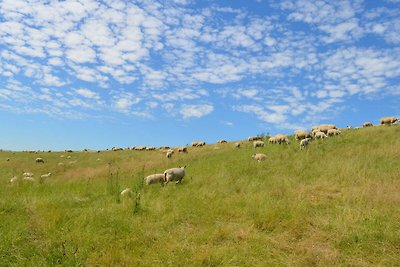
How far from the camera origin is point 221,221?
10.4m

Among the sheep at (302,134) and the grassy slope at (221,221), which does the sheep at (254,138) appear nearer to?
the sheep at (302,134)

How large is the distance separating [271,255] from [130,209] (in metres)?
4.91

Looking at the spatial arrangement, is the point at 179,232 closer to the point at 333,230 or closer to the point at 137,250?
the point at 137,250

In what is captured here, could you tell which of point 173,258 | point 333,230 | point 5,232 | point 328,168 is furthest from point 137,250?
point 328,168

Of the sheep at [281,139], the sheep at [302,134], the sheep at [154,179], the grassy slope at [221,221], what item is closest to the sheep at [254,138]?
the sheep at [281,139]

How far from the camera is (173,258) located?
26.6 ft

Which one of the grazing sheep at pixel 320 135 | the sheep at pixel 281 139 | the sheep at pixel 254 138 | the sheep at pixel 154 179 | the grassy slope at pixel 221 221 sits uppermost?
the sheep at pixel 254 138

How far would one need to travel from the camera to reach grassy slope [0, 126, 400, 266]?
26.9 feet

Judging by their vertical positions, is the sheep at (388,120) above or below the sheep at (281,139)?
above

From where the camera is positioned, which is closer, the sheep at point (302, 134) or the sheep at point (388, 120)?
the sheep at point (302, 134)

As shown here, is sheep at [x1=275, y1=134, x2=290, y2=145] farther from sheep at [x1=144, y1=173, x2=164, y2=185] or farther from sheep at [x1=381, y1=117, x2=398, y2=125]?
sheep at [x1=144, y1=173, x2=164, y2=185]

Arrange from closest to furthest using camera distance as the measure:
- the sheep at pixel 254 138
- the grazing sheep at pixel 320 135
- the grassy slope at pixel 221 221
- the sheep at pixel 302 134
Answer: the grassy slope at pixel 221 221, the grazing sheep at pixel 320 135, the sheep at pixel 302 134, the sheep at pixel 254 138

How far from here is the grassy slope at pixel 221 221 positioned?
8.20 m

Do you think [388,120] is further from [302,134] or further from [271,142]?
[271,142]
